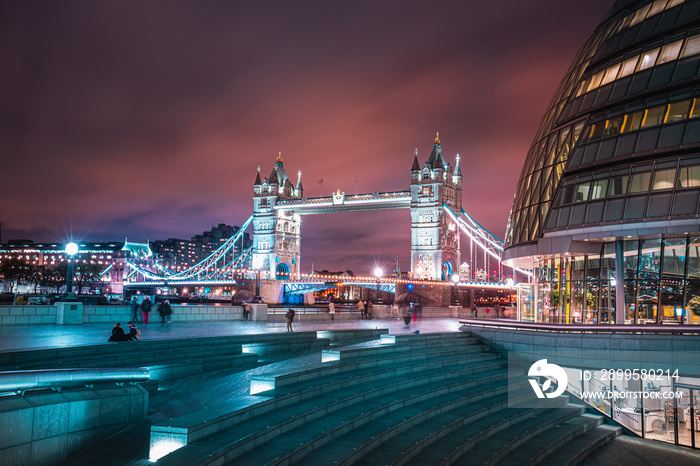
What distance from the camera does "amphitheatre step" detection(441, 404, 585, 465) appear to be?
11602 mm

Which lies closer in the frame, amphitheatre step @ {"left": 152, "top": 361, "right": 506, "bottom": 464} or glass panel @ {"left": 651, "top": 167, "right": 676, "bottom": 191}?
amphitheatre step @ {"left": 152, "top": 361, "right": 506, "bottom": 464}

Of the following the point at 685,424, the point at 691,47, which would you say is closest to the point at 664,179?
the point at 691,47

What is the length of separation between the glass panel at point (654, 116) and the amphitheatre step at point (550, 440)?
13.1 m

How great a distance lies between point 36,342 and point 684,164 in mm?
23618

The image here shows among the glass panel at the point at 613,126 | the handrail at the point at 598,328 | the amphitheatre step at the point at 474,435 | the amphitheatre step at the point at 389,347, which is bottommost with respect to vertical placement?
the amphitheatre step at the point at 474,435

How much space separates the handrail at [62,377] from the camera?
366 inches

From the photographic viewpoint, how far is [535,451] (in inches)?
504

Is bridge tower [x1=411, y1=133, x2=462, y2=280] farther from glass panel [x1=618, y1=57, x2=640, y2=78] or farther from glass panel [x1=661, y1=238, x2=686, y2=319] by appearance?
glass panel [x1=661, y1=238, x2=686, y2=319]

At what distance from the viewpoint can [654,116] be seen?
77.2 feet

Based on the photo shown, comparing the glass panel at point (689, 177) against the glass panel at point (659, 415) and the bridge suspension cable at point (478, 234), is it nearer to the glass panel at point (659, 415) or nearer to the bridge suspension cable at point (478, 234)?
the glass panel at point (659, 415)

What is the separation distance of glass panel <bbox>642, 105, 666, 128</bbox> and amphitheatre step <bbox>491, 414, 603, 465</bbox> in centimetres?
1305

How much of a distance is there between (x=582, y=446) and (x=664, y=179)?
1295 centimetres

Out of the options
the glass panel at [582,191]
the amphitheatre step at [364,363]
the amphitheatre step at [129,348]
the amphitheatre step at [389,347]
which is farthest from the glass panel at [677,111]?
the amphitheatre step at [129,348]

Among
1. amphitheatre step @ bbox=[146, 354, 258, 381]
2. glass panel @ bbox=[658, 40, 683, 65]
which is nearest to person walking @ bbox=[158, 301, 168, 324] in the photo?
amphitheatre step @ bbox=[146, 354, 258, 381]
